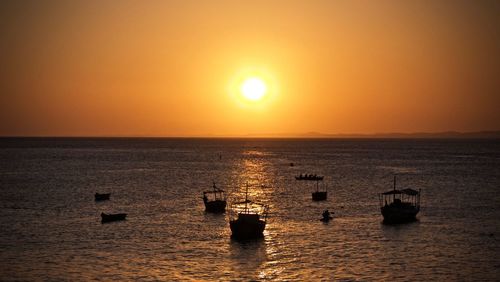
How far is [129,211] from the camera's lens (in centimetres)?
7250

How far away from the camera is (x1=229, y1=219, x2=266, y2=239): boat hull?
5316 cm

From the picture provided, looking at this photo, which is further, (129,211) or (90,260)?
(129,211)

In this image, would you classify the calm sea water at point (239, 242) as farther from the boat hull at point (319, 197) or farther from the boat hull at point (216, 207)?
the boat hull at point (216, 207)

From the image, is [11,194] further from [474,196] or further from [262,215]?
[474,196]

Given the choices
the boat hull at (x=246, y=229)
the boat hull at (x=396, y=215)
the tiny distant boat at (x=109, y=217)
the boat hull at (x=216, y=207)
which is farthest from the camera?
the boat hull at (x=216, y=207)

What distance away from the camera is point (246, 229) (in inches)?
2093

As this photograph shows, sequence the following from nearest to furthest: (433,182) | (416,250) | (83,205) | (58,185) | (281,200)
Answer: (416,250) < (83,205) < (281,200) < (58,185) < (433,182)

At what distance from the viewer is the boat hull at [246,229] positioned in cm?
5316

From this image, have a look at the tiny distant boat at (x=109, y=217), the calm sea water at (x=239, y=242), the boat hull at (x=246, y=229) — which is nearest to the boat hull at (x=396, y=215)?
the calm sea water at (x=239, y=242)

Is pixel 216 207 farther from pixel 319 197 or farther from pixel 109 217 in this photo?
pixel 319 197

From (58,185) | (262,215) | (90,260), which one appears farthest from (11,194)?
(90,260)

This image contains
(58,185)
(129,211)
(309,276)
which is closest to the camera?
(309,276)

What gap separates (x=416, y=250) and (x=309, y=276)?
13.6 meters

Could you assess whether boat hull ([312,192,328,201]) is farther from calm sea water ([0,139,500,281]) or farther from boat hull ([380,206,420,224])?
boat hull ([380,206,420,224])
